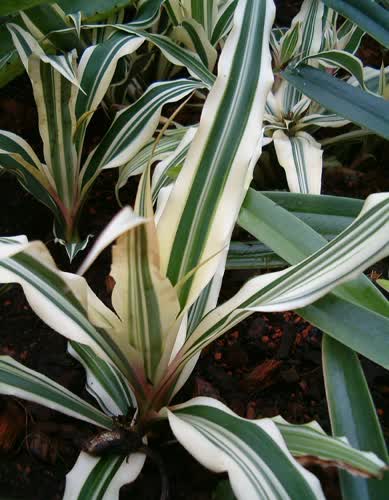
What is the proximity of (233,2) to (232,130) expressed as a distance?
1.87 feet

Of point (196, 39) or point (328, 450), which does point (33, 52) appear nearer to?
point (196, 39)

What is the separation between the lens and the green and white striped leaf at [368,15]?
0.83 m

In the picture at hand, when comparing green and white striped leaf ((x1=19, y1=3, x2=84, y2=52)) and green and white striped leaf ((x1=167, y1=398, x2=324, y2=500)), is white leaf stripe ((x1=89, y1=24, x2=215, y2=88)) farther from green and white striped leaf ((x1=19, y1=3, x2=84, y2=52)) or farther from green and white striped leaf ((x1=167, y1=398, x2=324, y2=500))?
green and white striped leaf ((x1=167, y1=398, x2=324, y2=500))

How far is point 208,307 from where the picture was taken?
0.60 m

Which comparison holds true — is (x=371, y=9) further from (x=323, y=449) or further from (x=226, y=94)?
(x=323, y=449)

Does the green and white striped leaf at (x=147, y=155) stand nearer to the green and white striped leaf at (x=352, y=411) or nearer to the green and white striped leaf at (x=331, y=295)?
the green and white striped leaf at (x=331, y=295)

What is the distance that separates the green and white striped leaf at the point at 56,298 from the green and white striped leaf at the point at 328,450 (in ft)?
0.59

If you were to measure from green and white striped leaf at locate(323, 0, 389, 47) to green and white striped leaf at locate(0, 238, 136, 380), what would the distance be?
2.06 ft

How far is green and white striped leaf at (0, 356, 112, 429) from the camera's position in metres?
0.54

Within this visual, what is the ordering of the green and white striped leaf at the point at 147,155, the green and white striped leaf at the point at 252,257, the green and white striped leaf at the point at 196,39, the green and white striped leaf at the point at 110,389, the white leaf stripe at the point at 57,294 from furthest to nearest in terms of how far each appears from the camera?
the green and white striped leaf at the point at 196,39
the green and white striped leaf at the point at 147,155
the green and white striped leaf at the point at 252,257
the green and white striped leaf at the point at 110,389
the white leaf stripe at the point at 57,294

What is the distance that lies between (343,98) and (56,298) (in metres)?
0.53

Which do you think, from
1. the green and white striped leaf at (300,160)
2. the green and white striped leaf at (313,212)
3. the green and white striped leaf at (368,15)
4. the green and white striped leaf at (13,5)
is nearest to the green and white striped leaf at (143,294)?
the green and white striped leaf at (313,212)

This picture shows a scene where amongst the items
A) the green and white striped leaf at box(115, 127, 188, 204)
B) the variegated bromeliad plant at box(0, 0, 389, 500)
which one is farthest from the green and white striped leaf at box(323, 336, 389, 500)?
the green and white striped leaf at box(115, 127, 188, 204)

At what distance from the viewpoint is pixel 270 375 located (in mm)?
750
